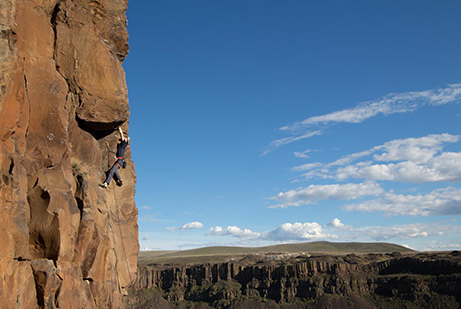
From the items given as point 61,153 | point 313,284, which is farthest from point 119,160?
point 313,284

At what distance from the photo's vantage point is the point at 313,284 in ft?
502

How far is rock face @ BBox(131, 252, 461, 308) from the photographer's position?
134175 mm

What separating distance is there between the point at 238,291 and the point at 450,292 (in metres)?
70.1

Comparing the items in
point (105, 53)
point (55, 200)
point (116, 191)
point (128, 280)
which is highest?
point (105, 53)

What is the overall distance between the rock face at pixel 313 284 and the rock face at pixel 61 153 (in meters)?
128

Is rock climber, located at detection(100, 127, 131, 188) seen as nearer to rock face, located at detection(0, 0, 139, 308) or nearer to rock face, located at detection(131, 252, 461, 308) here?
rock face, located at detection(0, 0, 139, 308)

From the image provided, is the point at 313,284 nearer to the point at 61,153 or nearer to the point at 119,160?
the point at 119,160

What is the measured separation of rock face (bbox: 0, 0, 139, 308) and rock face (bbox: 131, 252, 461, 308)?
128107 millimetres

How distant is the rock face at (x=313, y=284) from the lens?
440ft

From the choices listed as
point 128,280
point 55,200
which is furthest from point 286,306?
point 55,200

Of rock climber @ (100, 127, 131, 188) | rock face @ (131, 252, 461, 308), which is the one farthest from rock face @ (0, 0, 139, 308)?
rock face @ (131, 252, 461, 308)

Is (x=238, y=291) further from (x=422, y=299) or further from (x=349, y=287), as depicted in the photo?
(x=422, y=299)

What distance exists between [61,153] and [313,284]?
479 feet

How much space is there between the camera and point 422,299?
427 feet
